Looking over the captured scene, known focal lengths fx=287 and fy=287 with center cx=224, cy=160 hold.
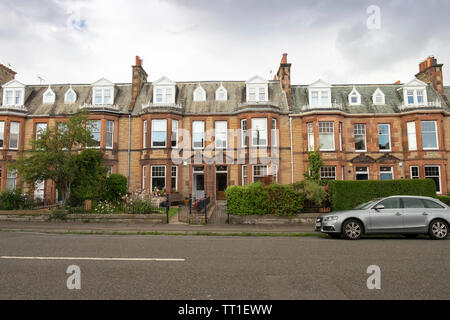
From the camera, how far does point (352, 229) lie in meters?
10.4

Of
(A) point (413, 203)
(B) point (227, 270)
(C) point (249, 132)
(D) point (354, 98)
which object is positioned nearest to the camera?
(B) point (227, 270)

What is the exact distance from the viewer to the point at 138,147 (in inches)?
974

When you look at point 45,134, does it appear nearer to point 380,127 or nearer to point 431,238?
point 431,238

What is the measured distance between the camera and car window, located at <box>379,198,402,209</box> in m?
10.6

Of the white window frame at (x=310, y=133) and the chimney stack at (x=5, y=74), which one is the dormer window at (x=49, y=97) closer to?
the chimney stack at (x=5, y=74)

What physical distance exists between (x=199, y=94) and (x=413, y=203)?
779 inches

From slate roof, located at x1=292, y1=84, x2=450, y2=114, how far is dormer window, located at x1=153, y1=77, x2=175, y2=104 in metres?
11.0

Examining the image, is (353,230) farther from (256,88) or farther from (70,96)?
(70,96)

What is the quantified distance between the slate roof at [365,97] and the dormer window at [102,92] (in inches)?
654

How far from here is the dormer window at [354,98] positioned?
2578 centimetres

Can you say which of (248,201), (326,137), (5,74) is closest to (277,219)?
(248,201)

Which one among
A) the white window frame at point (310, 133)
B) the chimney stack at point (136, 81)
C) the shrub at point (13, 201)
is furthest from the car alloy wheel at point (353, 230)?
the chimney stack at point (136, 81)

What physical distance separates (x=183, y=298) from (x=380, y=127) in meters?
25.4
